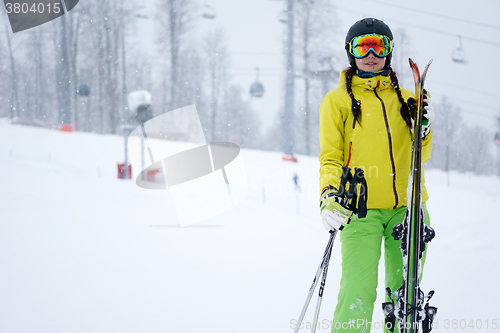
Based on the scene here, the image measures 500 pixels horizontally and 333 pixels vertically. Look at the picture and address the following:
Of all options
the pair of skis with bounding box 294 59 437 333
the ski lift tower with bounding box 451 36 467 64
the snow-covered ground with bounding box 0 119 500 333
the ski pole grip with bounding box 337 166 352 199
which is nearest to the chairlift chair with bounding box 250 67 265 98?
the ski lift tower with bounding box 451 36 467 64

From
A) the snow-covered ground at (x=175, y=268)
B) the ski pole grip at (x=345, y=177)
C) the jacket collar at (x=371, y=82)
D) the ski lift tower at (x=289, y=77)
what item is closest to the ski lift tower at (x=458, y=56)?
the ski lift tower at (x=289, y=77)

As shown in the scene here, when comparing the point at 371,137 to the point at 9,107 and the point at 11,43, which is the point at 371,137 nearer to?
the point at 11,43

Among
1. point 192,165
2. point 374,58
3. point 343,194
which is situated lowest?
point 192,165

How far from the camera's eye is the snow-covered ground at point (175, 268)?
2635 mm

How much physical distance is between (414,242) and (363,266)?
0.26 metres

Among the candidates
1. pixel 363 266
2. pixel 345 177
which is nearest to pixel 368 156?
pixel 345 177

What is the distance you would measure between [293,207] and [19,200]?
600 cm

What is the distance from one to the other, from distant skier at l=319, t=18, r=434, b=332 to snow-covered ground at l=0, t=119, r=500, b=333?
39.7 inches

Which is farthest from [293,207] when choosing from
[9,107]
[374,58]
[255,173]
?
[9,107]

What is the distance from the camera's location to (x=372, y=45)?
1.86m

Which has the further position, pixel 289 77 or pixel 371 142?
pixel 289 77

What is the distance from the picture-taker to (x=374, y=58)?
1872 millimetres

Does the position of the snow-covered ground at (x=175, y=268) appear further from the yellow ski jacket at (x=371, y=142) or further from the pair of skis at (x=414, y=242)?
the yellow ski jacket at (x=371, y=142)

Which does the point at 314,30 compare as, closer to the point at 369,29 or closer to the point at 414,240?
the point at 369,29
